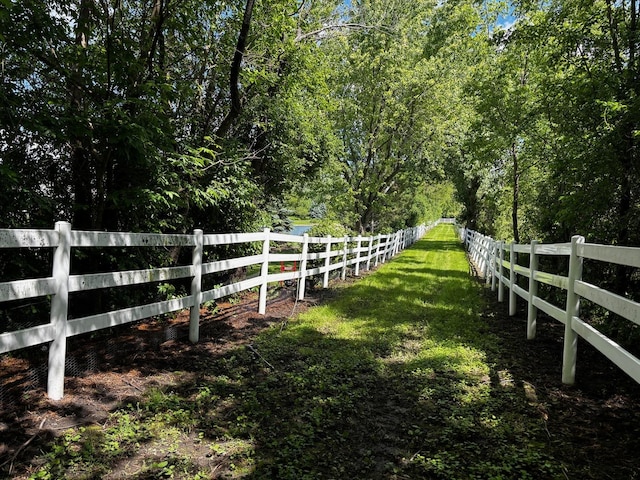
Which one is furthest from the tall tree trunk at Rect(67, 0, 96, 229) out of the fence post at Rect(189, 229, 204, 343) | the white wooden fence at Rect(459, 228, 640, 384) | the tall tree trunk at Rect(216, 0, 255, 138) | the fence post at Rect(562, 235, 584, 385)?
the fence post at Rect(562, 235, 584, 385)

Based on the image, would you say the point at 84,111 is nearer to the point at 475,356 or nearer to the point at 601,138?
the point at 475,356

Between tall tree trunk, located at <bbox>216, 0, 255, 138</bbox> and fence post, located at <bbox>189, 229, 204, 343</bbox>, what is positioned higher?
tall tree trunk, located at <bbox>216, 0, 255, 138</bbox>

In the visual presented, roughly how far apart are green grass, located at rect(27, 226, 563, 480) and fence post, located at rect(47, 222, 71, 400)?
56cm

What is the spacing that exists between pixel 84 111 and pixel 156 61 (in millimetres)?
2031

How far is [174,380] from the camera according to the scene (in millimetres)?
3900

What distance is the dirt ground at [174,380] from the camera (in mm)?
2771

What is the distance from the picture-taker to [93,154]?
5051 mm

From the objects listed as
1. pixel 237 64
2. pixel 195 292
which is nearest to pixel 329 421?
pixel 195 292

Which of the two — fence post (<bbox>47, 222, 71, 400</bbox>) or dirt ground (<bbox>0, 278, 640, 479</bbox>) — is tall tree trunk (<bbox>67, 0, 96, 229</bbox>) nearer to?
dirt ground (<bbox>0, 278, 640, 479</bbox>)

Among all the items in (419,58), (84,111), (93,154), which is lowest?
(93,154)

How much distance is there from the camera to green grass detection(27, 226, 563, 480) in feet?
8.50

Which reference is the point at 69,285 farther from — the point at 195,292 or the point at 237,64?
the point at 237,64

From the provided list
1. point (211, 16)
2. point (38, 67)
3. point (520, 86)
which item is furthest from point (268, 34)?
point (520, 86)

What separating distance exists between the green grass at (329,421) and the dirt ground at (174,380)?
0.17 metres
